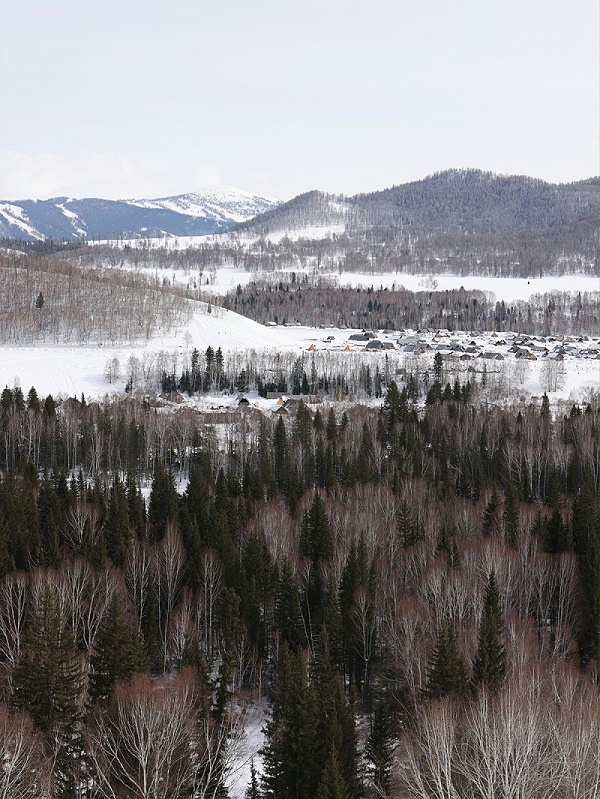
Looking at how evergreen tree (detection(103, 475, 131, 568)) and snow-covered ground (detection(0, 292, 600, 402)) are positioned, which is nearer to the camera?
evergreen tree (detection(103, 475, 131, 568))

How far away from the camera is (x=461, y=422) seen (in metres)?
76.4

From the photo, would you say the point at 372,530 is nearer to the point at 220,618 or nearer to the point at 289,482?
the point at 220,618

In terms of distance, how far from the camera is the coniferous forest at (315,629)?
1692 cm

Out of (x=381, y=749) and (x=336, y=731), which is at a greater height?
(x=336, y=731)

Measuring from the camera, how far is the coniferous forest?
16922mm

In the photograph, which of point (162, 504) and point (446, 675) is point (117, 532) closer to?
point (162, 504)

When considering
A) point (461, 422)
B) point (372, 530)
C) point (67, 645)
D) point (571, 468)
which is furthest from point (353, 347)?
point (67, 645)

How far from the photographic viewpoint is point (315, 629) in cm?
3131

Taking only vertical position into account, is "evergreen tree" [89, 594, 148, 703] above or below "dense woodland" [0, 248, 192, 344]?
below

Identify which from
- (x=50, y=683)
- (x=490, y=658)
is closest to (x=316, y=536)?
(x=490, y=658)

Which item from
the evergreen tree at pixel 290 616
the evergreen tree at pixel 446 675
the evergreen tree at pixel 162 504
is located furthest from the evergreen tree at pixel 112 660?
the evergreen tree at pixel 162 504

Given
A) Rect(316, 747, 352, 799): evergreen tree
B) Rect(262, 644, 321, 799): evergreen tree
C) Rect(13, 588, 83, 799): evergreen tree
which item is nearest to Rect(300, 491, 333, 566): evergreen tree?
Rect(262, 644, 321, 799): evergreen tree

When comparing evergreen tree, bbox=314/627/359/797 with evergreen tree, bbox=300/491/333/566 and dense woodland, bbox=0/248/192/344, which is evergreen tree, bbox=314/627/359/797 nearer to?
evergreen tree, bbox=300/491/333/566

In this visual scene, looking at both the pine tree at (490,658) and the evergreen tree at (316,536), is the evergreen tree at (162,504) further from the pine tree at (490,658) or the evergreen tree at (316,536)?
the pine tree at (490,658)
